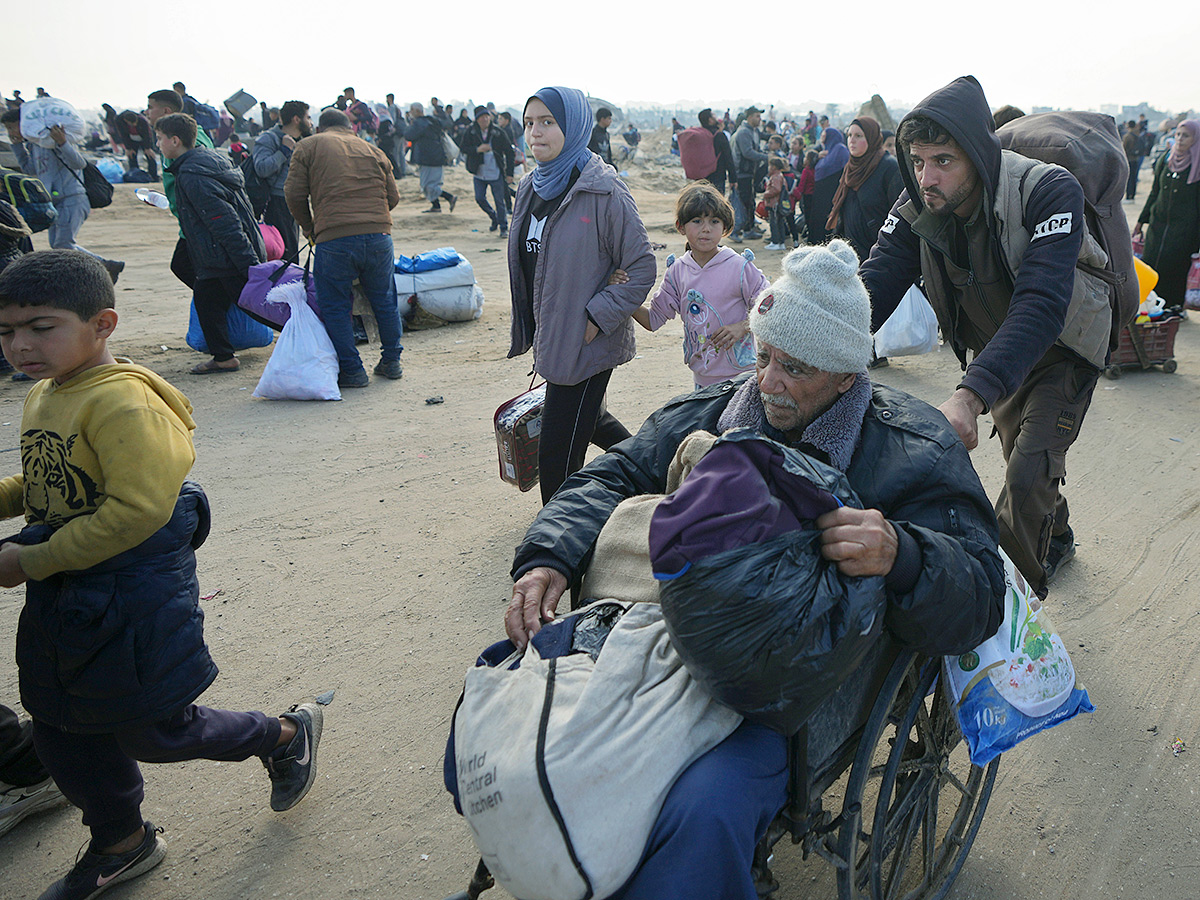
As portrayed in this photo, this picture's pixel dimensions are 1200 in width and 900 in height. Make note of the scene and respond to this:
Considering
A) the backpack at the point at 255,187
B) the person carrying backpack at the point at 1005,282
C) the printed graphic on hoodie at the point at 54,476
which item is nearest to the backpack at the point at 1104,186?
the person carrying backpack at the point at 1005,282

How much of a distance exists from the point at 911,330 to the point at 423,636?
4.67 meters

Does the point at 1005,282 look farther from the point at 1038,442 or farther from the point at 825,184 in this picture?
the point at 825,184

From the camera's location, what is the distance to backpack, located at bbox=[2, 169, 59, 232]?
643 centimetres

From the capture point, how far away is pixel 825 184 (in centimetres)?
1020

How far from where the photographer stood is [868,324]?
2.04 m

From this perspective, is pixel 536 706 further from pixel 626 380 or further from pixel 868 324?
pixel 626 380

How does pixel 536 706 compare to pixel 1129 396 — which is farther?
pixel 1129 396

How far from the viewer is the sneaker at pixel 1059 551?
3832 mm

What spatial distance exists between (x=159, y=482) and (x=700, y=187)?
303 centimetres

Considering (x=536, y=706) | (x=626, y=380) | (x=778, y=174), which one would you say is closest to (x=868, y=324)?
(x=536, y=706)

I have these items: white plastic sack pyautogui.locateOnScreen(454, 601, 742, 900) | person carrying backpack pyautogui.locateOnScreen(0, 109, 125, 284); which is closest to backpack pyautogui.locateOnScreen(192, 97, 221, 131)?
person carrying backpack pyautogui.locateOnScreen(0, 109, 125, 284)

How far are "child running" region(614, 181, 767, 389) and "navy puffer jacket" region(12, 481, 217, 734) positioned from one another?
2464 mm

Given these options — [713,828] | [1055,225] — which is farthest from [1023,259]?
[713,828]

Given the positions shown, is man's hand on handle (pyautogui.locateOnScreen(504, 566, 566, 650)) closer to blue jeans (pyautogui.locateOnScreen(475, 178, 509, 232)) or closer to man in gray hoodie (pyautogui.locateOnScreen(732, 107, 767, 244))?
man in gray hoodie (pyautogui.locateOnScreen(732, 107, 767, 244))
